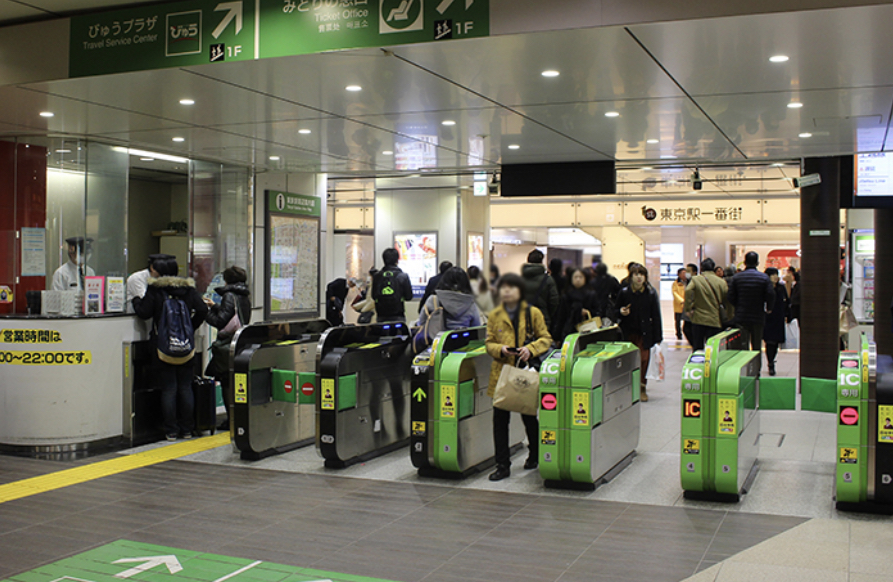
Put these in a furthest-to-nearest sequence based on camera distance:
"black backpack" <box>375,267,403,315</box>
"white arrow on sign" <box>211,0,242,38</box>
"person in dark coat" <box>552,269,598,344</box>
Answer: "black backpack" <box>375,267,403,315</box>, "white arrow on sign" <box>211,0,242,38</box>, "person in dark coat" <box>552,269,598,344</box>

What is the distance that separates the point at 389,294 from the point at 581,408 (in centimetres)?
357

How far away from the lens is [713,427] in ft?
16.2

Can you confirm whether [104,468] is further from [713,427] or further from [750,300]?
[750,300]

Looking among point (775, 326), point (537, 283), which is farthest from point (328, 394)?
point (775, 326)

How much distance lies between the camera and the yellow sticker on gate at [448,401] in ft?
18.1

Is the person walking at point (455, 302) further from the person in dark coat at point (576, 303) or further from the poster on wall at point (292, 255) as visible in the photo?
the poster on wall at point (292, 255)

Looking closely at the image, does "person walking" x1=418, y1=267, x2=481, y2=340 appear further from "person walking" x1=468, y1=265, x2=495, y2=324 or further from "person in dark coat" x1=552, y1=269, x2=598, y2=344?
"person in dark coat" x1=552, y1=269, x2=598, y2=344

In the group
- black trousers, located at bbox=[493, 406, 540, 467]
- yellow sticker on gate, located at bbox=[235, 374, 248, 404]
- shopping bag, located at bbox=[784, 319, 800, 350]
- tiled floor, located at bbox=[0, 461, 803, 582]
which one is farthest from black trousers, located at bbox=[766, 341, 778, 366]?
yellow sticker on gate, located at bbox=[235, 374, 248, 404]

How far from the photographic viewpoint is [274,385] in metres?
6.44

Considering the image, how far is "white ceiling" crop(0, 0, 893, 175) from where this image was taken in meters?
4.32

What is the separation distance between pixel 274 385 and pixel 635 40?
386cm

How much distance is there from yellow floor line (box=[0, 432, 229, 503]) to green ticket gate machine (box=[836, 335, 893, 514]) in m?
4.79

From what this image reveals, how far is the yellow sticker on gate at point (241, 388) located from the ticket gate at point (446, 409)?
1.44 metres

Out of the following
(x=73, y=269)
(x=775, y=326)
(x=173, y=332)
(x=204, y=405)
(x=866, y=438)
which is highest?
(x=73, y=269)
